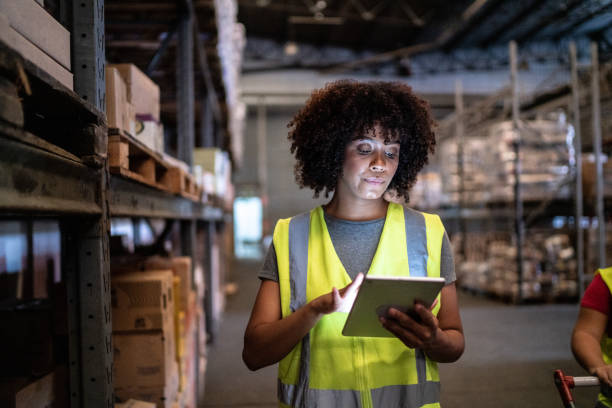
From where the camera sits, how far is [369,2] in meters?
15.8

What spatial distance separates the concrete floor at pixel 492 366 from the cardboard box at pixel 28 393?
254cm

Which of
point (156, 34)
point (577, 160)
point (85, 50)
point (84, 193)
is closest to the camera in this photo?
point (84, 193)

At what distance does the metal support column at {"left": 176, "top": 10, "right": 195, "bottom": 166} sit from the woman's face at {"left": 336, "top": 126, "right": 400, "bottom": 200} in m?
2.97

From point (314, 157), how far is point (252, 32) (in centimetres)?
1838

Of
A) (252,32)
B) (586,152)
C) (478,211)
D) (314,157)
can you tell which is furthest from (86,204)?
(252,32)

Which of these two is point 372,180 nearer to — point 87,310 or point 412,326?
point 412,326

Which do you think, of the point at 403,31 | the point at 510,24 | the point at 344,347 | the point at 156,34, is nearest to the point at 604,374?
the point at 344,347

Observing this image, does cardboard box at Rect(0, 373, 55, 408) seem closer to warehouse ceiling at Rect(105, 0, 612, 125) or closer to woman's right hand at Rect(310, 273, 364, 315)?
woman's right hand at Rect(310, 273, 364, 315)

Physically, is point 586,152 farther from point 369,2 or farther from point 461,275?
point 369,2

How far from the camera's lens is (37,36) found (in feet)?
4.93

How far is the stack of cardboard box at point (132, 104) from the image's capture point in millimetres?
2195

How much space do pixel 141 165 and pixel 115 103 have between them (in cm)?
58

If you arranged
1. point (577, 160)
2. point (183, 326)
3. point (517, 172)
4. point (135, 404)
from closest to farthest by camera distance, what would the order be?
point (135, 404) → point (183, 326) → point (577, 160) → point (517, 172)

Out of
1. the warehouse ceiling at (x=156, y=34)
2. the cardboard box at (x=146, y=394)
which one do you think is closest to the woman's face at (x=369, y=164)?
the cardboard box at (x=146, y=394)
